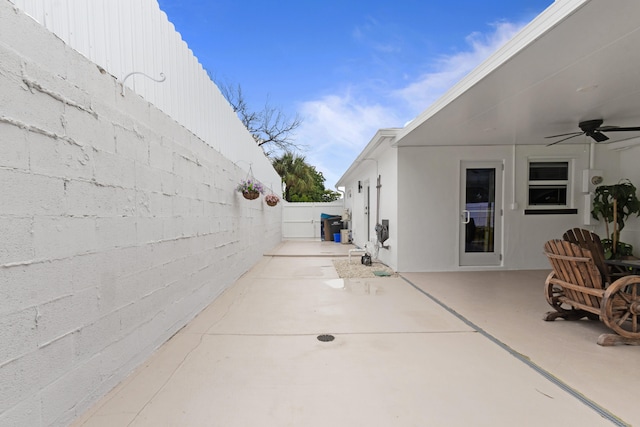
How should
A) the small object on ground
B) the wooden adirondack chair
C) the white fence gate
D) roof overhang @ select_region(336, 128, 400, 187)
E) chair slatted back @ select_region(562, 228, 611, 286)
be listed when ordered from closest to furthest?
the wooden adirondack chair < chair slatted back @ select_region(562, 228, 611, 286) < roof overhang @ select_region(336, 128, 400, 187) < the small object on ground < the white fence gate

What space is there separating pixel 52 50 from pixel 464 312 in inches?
167

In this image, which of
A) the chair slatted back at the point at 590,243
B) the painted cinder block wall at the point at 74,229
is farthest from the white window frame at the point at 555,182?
the painted cinder block wall at the point at 74,229

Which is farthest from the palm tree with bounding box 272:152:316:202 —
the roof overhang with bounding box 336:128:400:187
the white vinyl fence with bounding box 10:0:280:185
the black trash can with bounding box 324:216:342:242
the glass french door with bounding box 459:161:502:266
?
the white vinyl fence with bounding box 10:0:280:185

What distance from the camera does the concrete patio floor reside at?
194 cm

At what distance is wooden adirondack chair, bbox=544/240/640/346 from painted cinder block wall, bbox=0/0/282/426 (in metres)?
3.82

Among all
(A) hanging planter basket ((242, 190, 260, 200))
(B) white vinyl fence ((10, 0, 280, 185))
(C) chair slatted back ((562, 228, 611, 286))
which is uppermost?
(B) white vinyl fence ((10, 0, 280, 185))

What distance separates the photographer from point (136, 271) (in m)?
2.47

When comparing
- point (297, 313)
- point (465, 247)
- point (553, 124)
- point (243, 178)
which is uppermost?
point (553, 124)

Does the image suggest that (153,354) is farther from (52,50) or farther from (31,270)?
(52,50)

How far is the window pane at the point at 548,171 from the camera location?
21.0ft

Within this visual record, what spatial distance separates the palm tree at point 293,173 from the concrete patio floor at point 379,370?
54.8 feet

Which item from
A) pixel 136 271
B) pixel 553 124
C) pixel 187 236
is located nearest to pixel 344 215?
pixel 553 124

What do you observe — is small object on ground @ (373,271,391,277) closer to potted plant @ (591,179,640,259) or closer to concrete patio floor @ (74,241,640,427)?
concrete patio floor @ (74,241,640,427)

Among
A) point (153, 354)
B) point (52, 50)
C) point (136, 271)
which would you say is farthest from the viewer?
point (153, 354)
